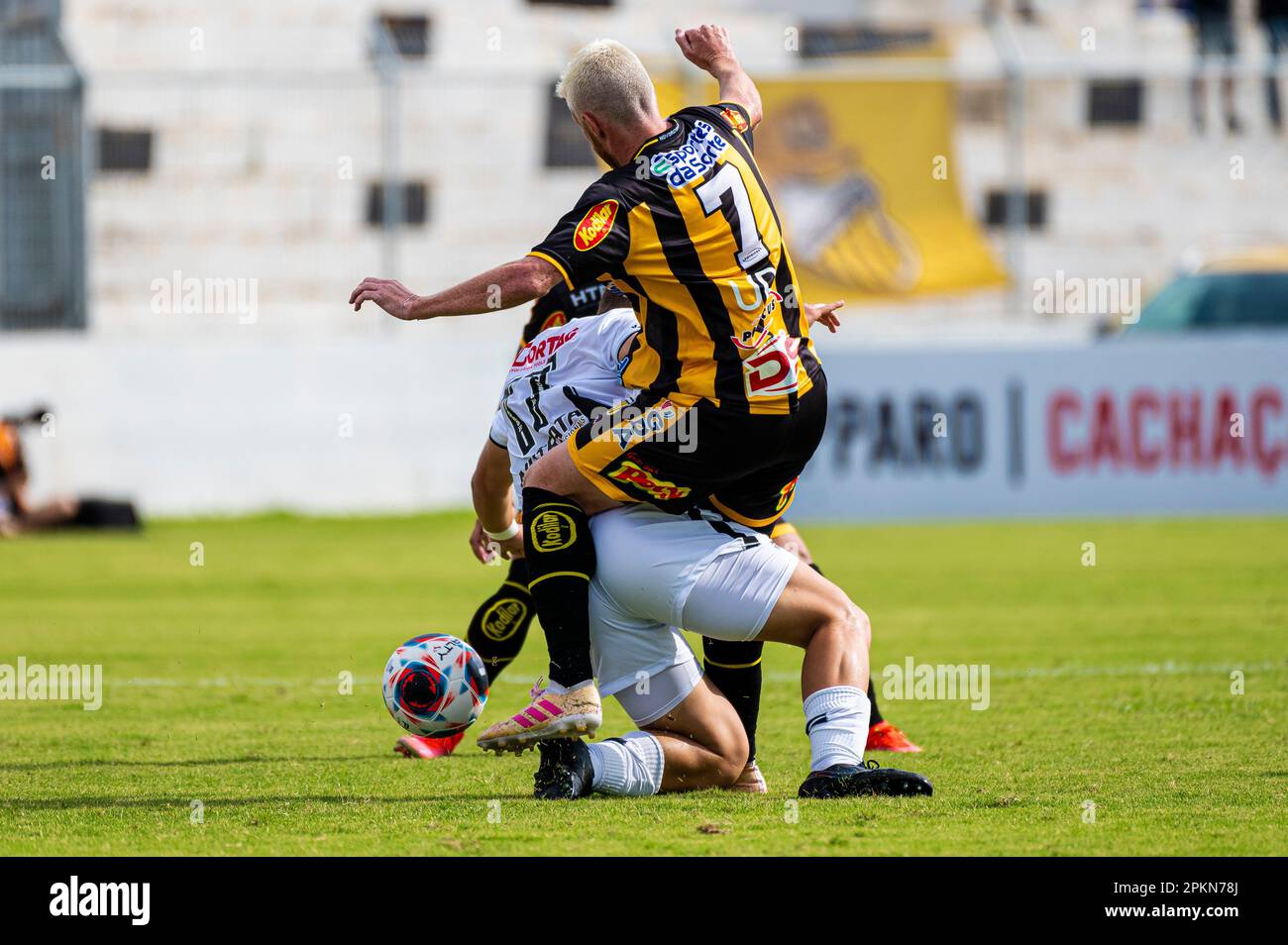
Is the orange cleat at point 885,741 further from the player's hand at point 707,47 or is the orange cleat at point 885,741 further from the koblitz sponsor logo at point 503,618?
the player's hand at point 707,47

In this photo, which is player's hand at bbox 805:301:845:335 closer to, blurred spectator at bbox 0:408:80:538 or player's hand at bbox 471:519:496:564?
player's hand at bbox 471:519:496:564

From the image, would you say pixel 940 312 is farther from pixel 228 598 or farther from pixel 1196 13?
pixel 1196 13

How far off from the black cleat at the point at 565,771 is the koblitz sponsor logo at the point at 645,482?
788mm

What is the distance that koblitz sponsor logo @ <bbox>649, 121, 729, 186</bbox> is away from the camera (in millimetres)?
5547

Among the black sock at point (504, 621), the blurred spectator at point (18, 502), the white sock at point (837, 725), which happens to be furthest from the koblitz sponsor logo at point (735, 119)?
the blurred spectator at point (18, 502)

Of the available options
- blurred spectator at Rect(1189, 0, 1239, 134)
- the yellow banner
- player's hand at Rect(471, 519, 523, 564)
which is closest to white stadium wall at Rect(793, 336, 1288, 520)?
the yellow banner

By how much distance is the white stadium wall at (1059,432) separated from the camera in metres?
17.5

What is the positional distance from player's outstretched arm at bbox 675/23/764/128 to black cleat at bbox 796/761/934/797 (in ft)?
6.90

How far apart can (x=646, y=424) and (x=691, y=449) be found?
159mm

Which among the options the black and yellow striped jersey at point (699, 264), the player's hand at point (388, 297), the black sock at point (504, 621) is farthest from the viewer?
the black sock at point (504, 621)

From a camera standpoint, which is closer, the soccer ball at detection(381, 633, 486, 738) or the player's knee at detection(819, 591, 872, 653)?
the player's knee at detection(819, 591, 872, 653)

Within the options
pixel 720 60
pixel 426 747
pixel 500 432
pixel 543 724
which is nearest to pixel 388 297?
pixel 500 432

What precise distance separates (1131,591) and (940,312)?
9.95 m
